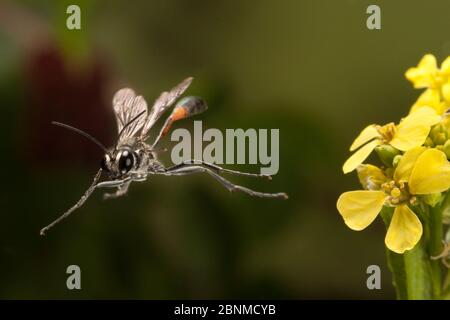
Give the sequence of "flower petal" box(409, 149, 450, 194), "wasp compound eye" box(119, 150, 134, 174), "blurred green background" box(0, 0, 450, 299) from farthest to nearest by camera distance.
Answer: "blurred green background" box(0, 0, 450, 299) → "wasp compound eye" box(119, 150, 134, 174) → "flower petal" box(409, 149, 450, 194)

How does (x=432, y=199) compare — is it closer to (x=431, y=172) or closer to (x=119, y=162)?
(x=431, y=172)

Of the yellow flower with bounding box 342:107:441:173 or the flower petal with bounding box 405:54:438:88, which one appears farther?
the flower petal with bounding box 405:54:438:88

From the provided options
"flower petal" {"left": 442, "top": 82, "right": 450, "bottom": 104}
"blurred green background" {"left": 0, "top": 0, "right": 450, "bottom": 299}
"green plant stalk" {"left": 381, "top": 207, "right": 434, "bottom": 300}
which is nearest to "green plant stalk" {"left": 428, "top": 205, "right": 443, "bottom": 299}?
"green plant stalk" {"left": 381, "top": 207, "right": 434, "bottom": 300}

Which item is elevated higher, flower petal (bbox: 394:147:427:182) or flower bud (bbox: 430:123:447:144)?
flower bud (bbox: 430:123:447:144)

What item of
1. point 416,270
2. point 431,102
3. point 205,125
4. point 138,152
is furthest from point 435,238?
point 205,125

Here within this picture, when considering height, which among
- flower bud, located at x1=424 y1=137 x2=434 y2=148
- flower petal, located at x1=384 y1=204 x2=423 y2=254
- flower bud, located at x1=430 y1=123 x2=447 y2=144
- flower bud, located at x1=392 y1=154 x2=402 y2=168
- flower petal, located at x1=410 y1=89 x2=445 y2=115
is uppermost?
flower petal, located at x1=410 y1=89 x2=445 y2=115

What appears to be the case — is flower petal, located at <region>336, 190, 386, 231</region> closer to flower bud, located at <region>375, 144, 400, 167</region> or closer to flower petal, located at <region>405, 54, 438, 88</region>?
flower bud, located at <region>375, 144, 400, 167</region>
